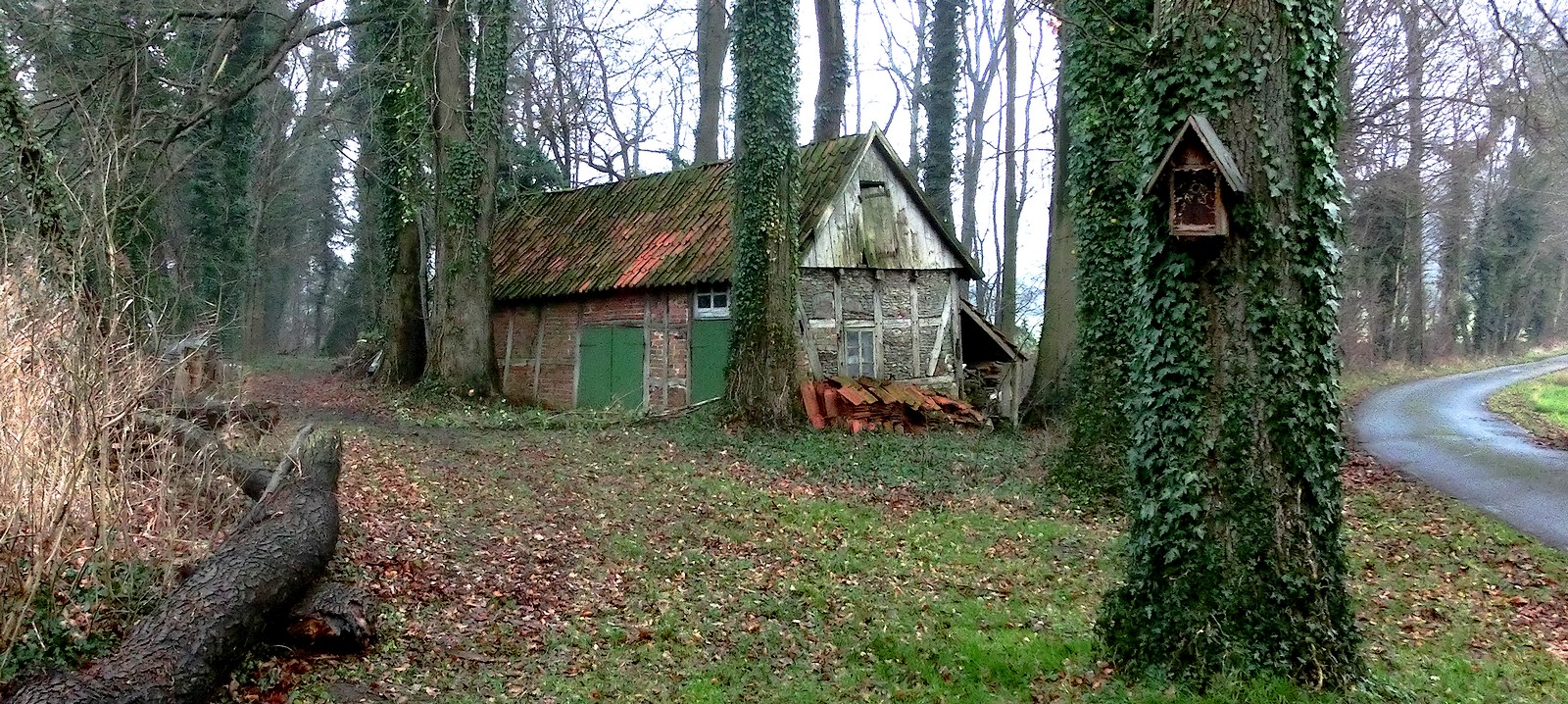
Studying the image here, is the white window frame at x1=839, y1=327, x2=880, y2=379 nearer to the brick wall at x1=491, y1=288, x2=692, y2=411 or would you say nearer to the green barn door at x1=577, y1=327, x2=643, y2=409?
the brick wall at x1=491, y1=288, x2=692, y2=411

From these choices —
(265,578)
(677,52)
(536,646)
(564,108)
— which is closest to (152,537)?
(265,578)

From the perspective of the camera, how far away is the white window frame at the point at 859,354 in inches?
727

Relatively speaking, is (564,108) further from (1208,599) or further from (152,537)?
(1208,599)

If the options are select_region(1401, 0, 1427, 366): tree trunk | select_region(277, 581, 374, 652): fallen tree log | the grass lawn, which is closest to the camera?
select_region(277, 581, 374, 652): fallen tree log

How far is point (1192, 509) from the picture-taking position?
5152 mm

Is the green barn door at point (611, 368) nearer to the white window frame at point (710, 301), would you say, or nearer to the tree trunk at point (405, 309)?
the white window frame at point (710, 301)

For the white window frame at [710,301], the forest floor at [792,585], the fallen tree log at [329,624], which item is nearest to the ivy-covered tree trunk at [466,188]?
the white window frame at [710,301]

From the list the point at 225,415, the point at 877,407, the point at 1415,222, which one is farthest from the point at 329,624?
the point at 1415,222

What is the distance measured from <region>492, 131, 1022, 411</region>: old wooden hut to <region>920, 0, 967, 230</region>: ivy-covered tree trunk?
4277 mm

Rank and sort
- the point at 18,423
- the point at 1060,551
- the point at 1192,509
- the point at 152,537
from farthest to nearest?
the point at 1060,551 → the point at 152,537 → the point at 18,423 → the point at 1192,509

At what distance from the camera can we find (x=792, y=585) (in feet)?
26.6

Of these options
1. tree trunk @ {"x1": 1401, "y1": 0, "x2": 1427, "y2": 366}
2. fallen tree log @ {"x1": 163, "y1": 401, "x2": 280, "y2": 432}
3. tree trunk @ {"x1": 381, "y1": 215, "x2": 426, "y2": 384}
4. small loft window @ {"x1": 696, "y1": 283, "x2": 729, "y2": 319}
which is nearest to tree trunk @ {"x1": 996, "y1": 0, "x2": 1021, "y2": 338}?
tree trunk @ {"x1": 1401, "y1": 0, "x2": 1427, "y2": 366}

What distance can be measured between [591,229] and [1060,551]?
14429 millimetres

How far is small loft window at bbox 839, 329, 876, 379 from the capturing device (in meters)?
18.5
